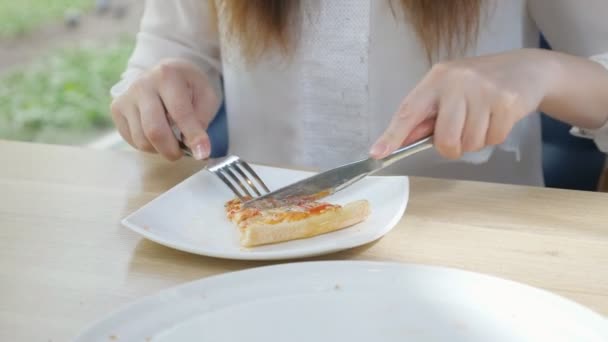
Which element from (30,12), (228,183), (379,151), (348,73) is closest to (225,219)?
(228,183)

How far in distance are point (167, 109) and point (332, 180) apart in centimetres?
29

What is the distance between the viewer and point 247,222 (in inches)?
29.9

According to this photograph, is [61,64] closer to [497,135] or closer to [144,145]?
[144,145]

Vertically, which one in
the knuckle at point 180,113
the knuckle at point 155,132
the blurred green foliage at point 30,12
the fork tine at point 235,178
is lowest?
the blurred green foliage at point 30,12

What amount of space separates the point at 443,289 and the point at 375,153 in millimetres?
231

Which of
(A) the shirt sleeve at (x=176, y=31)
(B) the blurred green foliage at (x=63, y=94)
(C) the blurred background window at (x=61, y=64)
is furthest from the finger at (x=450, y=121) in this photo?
(B) the blurred green foliage at (x=63, y=94)

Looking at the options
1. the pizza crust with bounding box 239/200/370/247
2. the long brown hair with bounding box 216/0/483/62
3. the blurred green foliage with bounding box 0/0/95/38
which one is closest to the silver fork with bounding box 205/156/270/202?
the pizza crust with bounding box 239/200/370/247

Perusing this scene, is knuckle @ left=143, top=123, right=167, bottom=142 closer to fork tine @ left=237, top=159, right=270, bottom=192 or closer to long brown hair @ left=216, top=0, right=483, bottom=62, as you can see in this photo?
fork tine @ left=237, top=159, right=270, bottom=192

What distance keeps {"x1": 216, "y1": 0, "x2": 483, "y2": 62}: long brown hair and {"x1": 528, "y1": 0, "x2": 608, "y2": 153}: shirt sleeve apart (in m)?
0.12

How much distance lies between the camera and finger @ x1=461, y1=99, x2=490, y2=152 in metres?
0.87

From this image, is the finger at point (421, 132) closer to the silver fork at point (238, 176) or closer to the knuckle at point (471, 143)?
the knuckle at point (471, 143)

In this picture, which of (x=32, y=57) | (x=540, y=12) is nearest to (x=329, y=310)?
(x=540, y=12)

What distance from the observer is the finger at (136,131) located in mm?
1032

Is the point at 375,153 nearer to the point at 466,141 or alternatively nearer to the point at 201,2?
the point at 466,141
